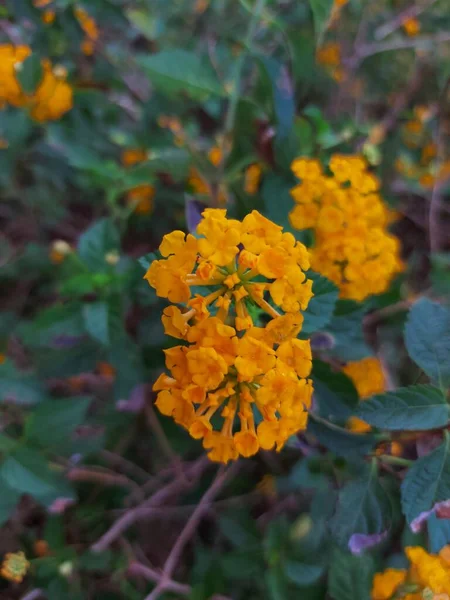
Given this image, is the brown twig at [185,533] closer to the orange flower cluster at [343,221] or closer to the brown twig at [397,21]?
the orange flower cluster at [343,221]

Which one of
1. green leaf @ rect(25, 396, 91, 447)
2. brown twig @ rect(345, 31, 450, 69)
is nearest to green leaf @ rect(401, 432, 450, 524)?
green leaf @ rect(25, 396, 91, 447)

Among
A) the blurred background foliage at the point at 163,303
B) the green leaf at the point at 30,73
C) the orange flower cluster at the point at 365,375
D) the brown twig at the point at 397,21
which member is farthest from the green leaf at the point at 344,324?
the brown twig at the point at 397,21

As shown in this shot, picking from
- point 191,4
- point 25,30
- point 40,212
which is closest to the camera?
point 25,30

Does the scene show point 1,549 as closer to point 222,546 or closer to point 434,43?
point 222,546

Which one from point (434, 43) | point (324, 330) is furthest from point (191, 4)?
point (324, 330)

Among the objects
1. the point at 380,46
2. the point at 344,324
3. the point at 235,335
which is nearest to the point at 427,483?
the point at 344,324

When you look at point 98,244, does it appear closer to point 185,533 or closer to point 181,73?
point 181,73
